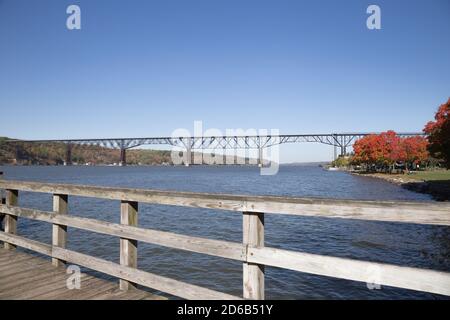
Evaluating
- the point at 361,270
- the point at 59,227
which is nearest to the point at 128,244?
the point at 59,227

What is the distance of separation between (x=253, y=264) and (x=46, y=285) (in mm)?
3311

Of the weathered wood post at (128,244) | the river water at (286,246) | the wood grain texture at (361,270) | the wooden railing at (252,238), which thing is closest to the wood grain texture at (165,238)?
the wooden railing at (252,238)

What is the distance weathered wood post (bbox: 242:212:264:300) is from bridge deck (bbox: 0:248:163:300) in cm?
142

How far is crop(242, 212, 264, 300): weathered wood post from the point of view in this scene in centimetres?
361

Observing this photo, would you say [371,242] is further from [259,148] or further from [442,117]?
[259,148]

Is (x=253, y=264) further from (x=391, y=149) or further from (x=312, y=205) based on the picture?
(x=391, y=149)

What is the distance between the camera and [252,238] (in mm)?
3615

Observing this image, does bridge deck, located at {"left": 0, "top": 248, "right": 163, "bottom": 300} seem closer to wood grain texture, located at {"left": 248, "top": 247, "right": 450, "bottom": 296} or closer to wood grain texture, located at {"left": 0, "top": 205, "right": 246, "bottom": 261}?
wood grain texture, located at {"left": 0, "top": 205, "right": 246, "bottom": 261}

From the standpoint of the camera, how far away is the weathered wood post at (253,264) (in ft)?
11.8

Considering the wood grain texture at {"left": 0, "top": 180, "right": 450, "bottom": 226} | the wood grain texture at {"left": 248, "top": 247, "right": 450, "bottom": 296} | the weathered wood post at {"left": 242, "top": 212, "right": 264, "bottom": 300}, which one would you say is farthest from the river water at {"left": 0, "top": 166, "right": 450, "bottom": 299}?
the wood grain texture at {"left": 248, "top": 247, "right": 450, "bottom": 296}

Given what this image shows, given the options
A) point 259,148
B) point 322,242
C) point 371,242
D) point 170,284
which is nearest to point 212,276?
point 170,284

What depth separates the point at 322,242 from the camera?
13438mm

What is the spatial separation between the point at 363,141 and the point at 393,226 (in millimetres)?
88339

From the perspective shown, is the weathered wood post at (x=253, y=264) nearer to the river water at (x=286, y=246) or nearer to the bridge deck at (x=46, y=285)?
the bridge deck at (x=46, y=285)
